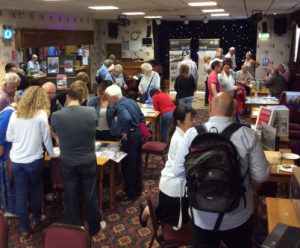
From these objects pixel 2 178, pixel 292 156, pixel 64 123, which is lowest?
pixel 2 178

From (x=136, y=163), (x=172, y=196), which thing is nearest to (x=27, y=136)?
(x=136, y=163)

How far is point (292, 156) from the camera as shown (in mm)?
4168

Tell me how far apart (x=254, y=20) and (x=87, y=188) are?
8346mm

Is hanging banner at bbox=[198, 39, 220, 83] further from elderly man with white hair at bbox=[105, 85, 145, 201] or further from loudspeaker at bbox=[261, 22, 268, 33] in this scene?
elderly man with white hair at bbox=[105, 85, 145, 201]

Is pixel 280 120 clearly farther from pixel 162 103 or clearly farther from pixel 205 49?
pixel 205 49

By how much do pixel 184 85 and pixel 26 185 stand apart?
4590 mm

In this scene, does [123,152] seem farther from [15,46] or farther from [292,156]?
[15,46]

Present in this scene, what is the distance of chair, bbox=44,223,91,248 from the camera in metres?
2.45

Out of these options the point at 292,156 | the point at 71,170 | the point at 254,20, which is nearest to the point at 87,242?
the point at 71,170

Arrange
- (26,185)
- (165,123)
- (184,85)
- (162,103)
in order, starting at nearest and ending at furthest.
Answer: (26,185)
(162,103)
(165,123)
(184,85)

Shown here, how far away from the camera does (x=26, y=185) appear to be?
4090 mm

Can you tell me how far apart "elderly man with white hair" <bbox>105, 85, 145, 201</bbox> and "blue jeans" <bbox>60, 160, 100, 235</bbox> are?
865 mm

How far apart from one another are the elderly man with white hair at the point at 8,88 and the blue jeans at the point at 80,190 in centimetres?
144

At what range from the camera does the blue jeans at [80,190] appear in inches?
151
